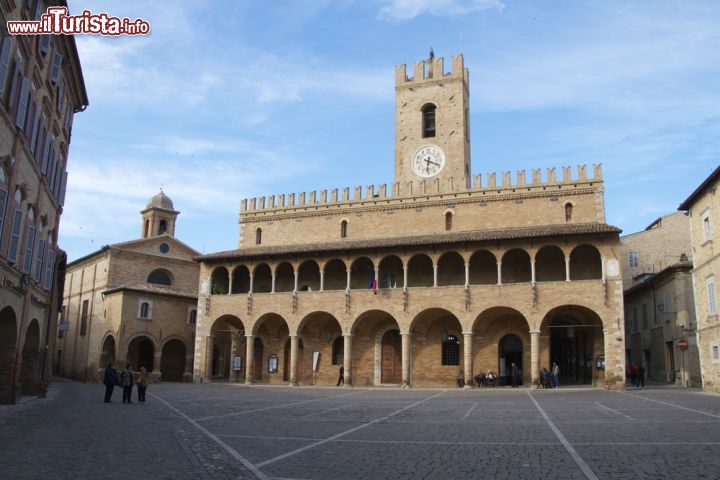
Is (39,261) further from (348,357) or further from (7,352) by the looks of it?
(348,357)

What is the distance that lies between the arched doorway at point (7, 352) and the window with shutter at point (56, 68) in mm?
7069

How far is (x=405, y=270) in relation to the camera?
3284 centimetres

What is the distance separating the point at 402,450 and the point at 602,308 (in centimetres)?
2130

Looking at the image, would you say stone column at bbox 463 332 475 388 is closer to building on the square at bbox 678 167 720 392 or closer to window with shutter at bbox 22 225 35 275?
building on the square at bbox 678 167 720 392

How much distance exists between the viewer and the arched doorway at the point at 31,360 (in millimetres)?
20984

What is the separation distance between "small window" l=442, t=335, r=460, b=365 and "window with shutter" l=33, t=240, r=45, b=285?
793 inches

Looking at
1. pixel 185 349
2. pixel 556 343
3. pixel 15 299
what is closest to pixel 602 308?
pixel 556 343

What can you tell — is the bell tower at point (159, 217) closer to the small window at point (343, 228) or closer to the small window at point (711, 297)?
the small window at point (343, 228)

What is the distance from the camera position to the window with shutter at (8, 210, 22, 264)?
51.9 feet

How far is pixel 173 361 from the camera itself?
43.3 m

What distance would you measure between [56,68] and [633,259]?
118 ft

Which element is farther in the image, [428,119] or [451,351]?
[428,119]

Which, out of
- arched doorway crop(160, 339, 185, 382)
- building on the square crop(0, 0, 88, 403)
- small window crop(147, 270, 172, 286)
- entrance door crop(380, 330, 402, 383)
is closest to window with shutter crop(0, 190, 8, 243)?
building on the square crop(0, 0, 88, 403)

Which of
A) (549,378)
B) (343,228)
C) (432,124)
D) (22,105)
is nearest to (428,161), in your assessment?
(432,124)
